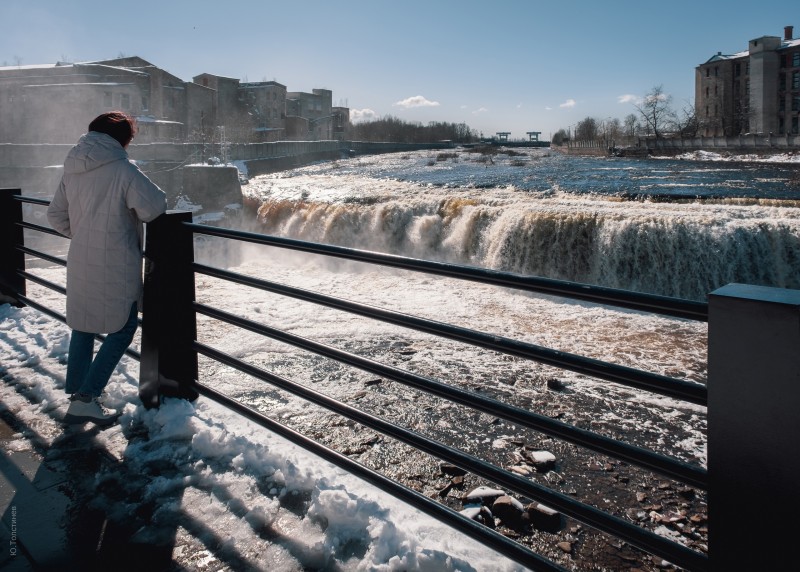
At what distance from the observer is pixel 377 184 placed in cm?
2616

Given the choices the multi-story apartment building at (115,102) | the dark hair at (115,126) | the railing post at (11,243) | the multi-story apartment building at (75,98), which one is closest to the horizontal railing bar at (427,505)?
the dark hair at (115,126)

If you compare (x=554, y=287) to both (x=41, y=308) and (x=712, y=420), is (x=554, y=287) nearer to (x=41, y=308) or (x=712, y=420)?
(x=712, y=420)

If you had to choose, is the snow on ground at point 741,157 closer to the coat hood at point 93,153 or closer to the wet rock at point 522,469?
the wet rock at point 522,469

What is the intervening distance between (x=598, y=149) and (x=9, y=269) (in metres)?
57.0

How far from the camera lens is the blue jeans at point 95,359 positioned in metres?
3.63

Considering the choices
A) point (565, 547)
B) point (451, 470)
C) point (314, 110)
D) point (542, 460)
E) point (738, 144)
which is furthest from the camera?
point (314, 110)

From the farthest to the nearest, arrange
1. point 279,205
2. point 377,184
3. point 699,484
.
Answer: point 377,184 → point 279,205 → point 699,484

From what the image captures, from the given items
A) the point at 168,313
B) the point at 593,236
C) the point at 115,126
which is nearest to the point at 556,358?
the point at 168,313

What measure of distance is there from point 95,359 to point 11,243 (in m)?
3.29

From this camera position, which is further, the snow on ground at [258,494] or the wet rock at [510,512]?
the wet rock at [510,512]

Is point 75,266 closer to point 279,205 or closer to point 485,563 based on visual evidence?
point 485,563

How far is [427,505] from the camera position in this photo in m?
2.36

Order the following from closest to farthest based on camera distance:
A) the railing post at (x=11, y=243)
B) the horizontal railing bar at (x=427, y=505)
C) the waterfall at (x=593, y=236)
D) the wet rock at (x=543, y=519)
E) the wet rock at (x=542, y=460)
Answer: the horizontal railing bar at (x=427, y=505), the wet rock at (x=543, y=519), the wet rock at (x=542, y=460), the railing post at (x=11, y=243), the waterfall at (x=593, y=236)

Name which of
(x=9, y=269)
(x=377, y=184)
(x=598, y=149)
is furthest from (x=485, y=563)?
(x=598, y=149)
